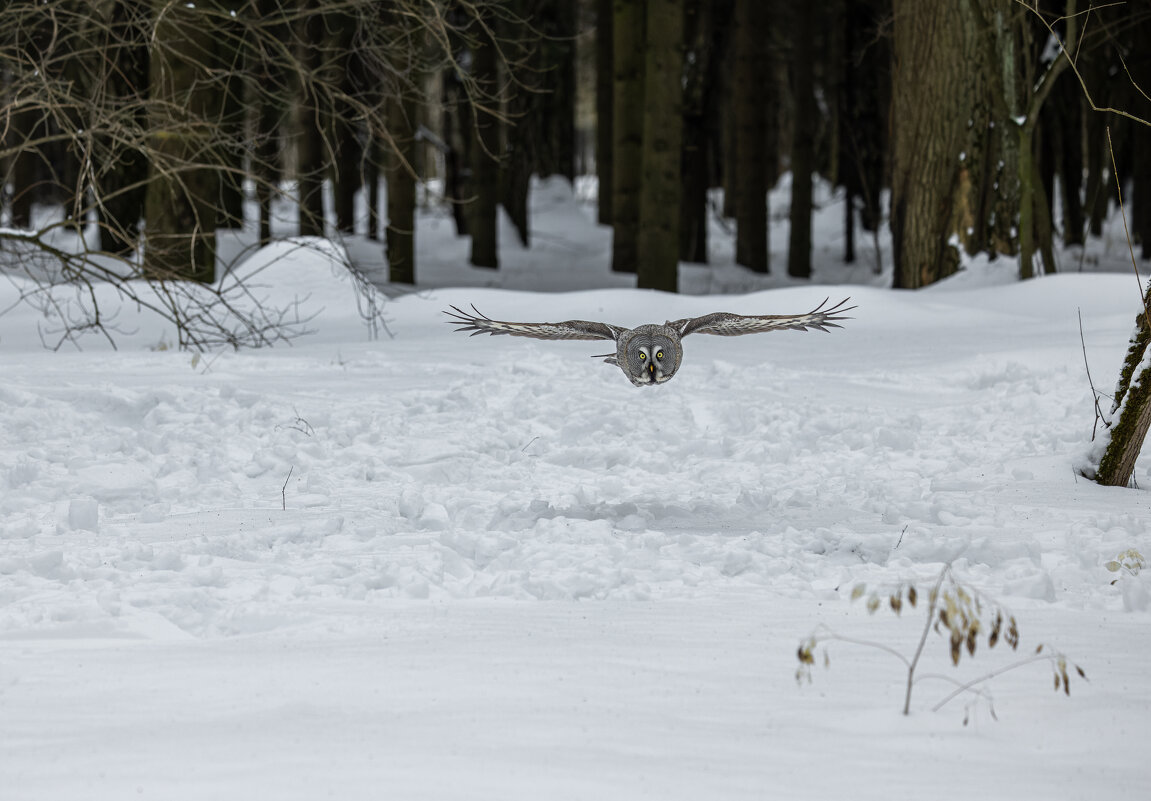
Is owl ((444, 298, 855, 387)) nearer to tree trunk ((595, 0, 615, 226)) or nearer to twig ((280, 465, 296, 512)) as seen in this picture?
twig ((280, 465, 296, 512))

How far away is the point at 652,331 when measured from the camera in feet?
9.68

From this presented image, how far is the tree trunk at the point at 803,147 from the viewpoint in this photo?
15.9 m

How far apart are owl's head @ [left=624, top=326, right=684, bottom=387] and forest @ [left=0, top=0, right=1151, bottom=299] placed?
47.3 inches

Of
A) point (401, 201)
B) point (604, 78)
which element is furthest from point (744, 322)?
point (604, 78)

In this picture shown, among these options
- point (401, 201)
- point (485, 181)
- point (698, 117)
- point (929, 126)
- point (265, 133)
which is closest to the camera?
point (265, 133)

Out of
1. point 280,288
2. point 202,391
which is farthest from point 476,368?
point 280,288

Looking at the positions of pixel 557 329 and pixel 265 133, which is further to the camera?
pixel 265 133

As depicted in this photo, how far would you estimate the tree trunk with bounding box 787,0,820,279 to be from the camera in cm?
1591

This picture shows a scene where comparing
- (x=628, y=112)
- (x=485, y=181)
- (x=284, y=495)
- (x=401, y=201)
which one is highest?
(x=628, y=112)

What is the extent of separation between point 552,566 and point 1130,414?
101 inches

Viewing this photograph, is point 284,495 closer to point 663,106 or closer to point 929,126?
point 663,106

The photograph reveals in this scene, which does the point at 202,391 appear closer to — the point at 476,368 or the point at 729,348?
the point at 476,368

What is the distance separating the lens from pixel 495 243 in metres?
15.9

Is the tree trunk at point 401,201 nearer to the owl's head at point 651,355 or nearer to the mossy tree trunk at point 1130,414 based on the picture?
the mossy tree trunk at point 1130,414
